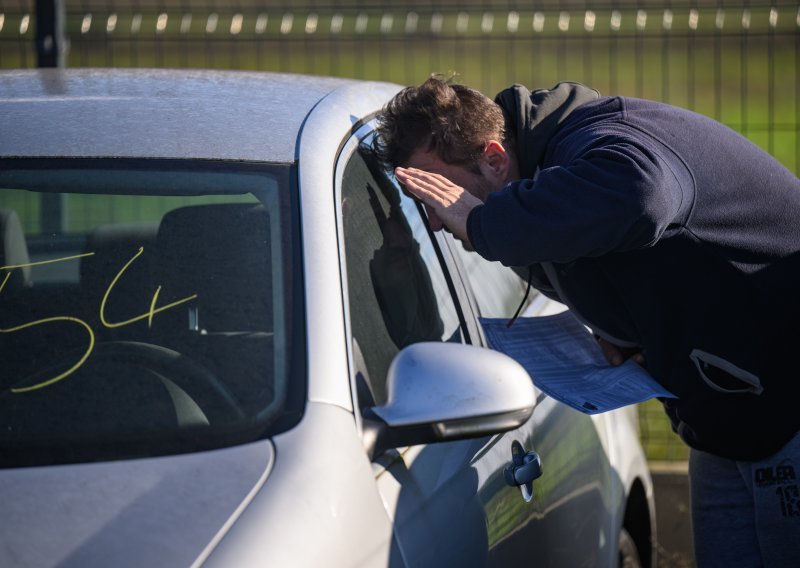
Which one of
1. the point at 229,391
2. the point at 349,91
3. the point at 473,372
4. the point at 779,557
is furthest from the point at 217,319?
the point at 779,557

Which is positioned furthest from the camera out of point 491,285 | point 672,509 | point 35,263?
point 672,509

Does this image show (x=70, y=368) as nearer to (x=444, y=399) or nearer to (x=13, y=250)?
(x=13, y=250)

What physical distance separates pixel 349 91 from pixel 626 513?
67.8 inches

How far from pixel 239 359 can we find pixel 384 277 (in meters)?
0.50

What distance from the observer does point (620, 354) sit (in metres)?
2.59

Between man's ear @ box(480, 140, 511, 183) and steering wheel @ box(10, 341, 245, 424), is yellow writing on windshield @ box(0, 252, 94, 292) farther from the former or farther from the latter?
man's ear @ box(480, 140, 511, 183)

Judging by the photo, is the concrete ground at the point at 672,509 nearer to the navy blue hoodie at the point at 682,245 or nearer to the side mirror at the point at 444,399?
the navy blue hoodie at the point at 682,245

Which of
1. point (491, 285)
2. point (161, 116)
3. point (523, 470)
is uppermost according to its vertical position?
point (161, 116)

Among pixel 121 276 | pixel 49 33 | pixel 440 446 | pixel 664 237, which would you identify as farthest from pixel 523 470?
pixel 49 33

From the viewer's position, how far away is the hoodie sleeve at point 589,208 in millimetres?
2039

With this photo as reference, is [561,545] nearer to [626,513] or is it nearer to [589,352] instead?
[589,352]

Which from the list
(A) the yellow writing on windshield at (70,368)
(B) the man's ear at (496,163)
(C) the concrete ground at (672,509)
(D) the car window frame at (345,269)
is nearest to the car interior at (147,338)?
(A) the yellow writing on windshield at (70,368)

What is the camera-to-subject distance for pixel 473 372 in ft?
6.04

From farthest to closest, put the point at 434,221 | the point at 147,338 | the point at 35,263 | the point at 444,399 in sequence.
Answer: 1. the point at 434,221
2. the point at 35,263
3. the point at 147,338
4. the point at 444,399
